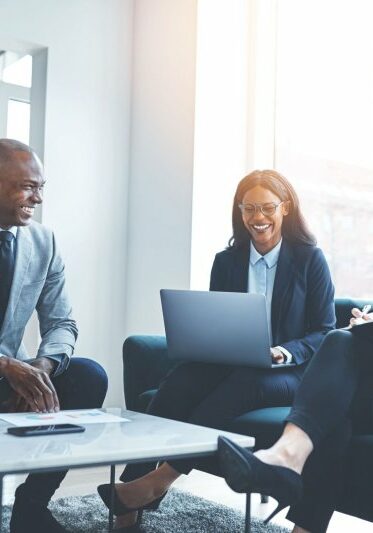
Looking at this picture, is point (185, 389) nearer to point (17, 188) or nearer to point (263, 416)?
point (263, 416)

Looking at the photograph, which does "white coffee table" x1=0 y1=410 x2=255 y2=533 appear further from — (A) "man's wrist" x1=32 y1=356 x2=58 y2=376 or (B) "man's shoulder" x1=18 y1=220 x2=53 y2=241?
(B) "man's shoulder" x1=18 y1=220 x2=53 y2=241

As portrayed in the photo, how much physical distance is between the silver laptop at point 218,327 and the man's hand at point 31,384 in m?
0.42

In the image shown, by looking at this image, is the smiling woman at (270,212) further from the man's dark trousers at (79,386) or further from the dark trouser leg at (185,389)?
the man's dark trousers at (79,386)

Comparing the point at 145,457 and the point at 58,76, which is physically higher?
the point at 58,76

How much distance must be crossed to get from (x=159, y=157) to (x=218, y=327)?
6.71ft

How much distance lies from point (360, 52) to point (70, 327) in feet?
6.58

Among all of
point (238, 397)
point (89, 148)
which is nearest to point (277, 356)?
point (238, 397)

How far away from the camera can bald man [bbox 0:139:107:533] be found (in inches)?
76.2

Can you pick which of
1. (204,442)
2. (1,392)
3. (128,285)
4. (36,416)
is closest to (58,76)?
(128,285)

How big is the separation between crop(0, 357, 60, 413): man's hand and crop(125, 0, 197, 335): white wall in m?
1.87

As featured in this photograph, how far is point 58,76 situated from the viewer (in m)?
3.94

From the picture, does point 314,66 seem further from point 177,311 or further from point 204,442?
point 204,442

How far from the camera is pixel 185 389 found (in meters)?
2.15

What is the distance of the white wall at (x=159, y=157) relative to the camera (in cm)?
382
